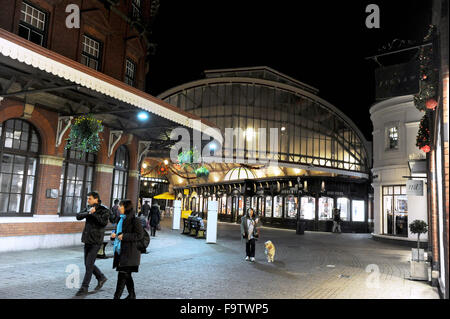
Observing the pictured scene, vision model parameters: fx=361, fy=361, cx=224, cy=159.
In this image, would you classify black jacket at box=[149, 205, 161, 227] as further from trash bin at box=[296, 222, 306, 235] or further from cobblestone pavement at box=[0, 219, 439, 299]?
trash bin at box=[296, 222, 306, 235]

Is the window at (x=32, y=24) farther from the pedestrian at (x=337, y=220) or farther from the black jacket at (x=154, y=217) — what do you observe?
the pedestrian at (x=337, y=220)

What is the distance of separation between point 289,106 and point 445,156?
105ft

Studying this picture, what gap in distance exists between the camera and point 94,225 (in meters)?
7.07

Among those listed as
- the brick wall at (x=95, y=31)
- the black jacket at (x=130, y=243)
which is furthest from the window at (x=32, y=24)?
the black jacket at (x=130, y=243)

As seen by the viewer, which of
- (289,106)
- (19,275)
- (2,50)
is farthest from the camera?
(289,106)

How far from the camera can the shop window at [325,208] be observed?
90.5 ft

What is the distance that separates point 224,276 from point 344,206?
21.4 m

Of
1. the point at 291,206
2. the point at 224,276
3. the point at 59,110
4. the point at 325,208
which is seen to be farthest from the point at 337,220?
the point at 59,110

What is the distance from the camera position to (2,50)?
712cm
